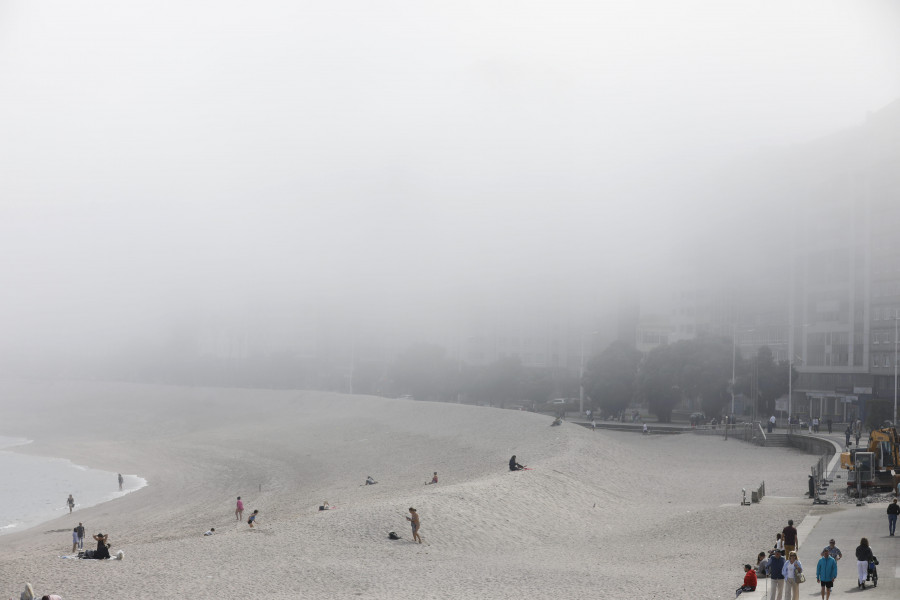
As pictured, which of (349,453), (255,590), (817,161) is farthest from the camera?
(817,161)

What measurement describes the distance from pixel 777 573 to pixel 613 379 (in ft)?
199

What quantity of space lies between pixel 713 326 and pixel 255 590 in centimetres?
8626

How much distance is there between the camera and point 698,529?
22078 mm

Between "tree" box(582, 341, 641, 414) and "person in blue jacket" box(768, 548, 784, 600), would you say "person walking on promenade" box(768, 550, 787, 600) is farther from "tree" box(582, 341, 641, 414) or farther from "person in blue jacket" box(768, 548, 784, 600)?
"tree" box(582, 341, 641, 414)

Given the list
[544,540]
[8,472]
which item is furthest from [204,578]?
[8,472]

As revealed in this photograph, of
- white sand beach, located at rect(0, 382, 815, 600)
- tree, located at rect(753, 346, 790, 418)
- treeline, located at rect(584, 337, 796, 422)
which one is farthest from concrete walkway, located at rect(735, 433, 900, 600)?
tree, located at rect(753, 346, 790, 418)

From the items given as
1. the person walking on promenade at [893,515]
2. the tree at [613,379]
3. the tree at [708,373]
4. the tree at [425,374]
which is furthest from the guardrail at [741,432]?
the tree at [425,374]

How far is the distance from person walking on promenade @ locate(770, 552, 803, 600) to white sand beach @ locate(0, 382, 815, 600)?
2.51m

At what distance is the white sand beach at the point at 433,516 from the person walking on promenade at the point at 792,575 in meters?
2.51

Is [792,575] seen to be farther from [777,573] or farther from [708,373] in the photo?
[708,373]

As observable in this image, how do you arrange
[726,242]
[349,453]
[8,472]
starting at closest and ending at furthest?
1. [349,453]
2. [8,472]
3. [726,242]

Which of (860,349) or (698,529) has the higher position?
(860,349)

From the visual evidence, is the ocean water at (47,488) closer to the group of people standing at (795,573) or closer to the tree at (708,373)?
the group of people standing at (795,573)

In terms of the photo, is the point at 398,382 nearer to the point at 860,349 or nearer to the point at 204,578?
the point at 860,349
